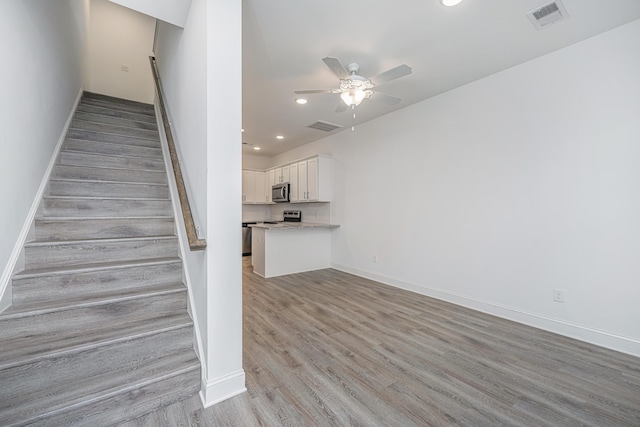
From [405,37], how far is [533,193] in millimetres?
2118

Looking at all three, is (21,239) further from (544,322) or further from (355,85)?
(544,322)

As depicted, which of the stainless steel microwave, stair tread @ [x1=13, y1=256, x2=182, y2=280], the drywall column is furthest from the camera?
the stainless steel microwave

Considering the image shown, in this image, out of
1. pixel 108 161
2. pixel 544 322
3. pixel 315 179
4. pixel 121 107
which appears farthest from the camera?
pixel 315 179

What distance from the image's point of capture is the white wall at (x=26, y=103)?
67.2 inches

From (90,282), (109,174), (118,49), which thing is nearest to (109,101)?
(118,49)

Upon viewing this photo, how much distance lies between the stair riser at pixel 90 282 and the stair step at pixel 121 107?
3059 mm

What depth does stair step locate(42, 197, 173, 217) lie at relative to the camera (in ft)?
7.63

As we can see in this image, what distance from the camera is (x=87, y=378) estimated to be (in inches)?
63.0

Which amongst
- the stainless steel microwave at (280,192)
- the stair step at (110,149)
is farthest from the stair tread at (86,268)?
the stainless steel microwave at (280,192)

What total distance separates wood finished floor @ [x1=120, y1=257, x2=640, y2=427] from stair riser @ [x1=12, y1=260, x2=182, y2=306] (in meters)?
0.95

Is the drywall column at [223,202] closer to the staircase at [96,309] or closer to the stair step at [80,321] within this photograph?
the staircase at [96,309]

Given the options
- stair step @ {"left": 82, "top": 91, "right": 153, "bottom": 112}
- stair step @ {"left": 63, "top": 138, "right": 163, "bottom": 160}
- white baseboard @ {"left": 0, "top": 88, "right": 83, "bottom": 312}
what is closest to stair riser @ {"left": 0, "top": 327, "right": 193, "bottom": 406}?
white baseboard @ {"left": 0, "top": 88, "right": 83, "bottom": 312}

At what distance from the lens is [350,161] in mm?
5285

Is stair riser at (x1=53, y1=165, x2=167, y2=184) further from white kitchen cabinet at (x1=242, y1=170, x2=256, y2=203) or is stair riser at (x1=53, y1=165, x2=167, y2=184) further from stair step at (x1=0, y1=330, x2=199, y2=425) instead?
white kitchen cabinet at (x1=242, y1=170, x2=256, y2=203)
